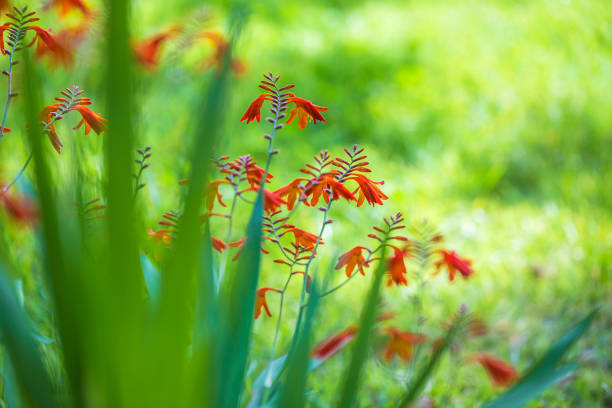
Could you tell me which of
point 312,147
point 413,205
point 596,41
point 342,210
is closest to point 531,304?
point 413,205

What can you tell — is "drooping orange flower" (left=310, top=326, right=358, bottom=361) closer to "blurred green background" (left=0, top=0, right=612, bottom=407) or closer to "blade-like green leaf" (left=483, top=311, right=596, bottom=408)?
"blurred green background" (left=0, top=0, right=612, bottom=407)

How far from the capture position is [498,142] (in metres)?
2.84

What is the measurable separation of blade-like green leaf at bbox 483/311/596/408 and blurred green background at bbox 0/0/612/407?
468 mm

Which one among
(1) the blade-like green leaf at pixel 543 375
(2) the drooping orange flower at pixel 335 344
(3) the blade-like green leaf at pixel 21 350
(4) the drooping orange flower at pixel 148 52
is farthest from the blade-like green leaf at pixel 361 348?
(4) the drooping orange flower at pixel 148 52

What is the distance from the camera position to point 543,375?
62 centimetres

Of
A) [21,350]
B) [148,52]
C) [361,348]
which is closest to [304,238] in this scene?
[361,348]

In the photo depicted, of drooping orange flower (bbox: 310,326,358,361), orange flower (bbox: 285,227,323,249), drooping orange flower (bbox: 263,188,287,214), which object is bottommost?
drooping orange flower (bbox: 310,326,358,361)

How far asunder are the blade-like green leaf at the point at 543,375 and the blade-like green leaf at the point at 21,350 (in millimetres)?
463

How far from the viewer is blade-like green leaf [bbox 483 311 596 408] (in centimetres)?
59

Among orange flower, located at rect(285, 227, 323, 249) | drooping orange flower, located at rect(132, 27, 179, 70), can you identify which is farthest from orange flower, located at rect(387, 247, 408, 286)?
drooping orange flower, located at rect(132, 27, 179, 70)

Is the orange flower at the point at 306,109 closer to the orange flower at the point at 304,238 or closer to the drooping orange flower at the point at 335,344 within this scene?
the orange flower at the point at 304,238

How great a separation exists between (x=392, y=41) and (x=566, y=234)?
218cm

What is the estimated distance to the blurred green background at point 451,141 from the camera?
1687 millimetres

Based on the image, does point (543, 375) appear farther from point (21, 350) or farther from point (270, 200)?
point (21, 350)
